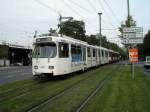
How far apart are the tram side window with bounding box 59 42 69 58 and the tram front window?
55cm

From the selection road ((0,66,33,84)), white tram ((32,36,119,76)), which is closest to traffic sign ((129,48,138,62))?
white tram ((32,36,119,76))

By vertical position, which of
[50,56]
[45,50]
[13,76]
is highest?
[45,50]

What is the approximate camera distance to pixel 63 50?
20906mm

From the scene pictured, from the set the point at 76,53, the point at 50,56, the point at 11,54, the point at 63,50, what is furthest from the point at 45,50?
the point at 11,54

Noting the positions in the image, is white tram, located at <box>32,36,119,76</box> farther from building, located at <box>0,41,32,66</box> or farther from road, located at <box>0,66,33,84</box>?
building, located at <box>0,41,32,66</box>

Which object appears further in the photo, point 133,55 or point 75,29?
point 75,29

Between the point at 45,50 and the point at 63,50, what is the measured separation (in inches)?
58.3

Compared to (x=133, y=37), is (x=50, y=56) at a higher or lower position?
lower

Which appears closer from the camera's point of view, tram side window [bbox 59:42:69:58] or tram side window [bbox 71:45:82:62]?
tram side window [bbox 59:42:69:58]

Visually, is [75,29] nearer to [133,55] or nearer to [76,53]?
[76,53]

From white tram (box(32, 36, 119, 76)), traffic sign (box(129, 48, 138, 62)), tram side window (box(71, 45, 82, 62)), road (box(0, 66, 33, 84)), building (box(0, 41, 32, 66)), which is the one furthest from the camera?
building (box(0, 41, 32, 66))

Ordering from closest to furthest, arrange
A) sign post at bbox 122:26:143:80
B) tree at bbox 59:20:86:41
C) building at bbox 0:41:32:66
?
sign post at bbox 122:26:143:80
building at bbox 0:41:32:66
tree at bbox 59:20:86:41

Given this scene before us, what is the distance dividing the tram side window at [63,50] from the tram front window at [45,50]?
1.81 feet

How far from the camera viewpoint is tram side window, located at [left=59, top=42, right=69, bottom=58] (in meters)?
20.2
